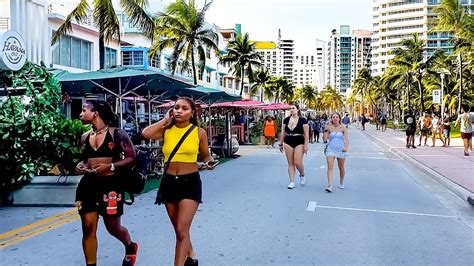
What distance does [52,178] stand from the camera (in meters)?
8.43

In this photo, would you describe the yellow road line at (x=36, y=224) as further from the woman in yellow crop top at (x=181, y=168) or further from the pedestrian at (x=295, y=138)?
the pedestrian at (x=295, y=138)

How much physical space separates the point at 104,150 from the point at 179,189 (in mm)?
808

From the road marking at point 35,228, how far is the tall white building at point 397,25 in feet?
423

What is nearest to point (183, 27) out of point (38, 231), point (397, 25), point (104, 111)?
point (38, 231)

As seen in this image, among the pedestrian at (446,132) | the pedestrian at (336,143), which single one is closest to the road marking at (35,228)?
the pedestrian at (336,143)

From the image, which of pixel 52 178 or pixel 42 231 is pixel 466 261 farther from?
pixel 52 178

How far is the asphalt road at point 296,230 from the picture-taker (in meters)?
5.43

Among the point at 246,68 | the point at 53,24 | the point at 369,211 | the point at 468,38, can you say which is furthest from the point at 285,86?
the point at 369,211

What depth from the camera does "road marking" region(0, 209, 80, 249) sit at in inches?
239

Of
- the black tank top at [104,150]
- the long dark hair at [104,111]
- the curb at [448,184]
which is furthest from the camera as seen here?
the curb at [448,184]

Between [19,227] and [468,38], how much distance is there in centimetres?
4166

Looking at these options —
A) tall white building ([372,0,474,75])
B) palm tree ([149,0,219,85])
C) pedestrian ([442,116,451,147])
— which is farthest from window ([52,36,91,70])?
tall white building ([372,0,474,75])

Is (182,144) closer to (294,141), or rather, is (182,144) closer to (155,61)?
(294,141)

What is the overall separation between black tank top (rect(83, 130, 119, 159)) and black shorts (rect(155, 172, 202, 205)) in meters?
0.57
